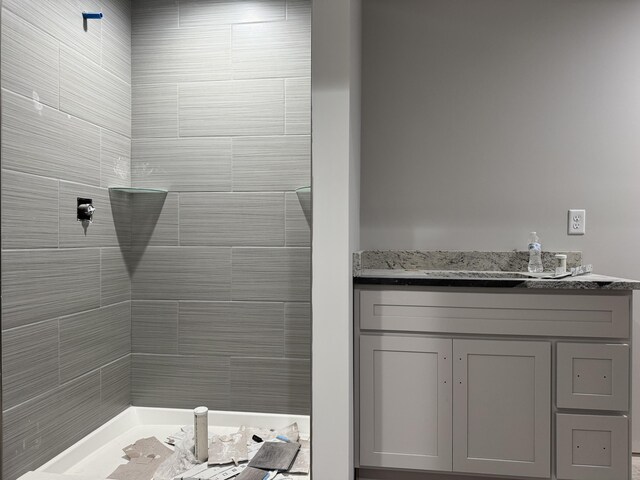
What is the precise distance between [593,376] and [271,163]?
1.62m

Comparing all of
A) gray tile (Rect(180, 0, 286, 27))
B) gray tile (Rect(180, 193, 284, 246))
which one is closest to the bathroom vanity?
gray tile (Rect(180, 193, 284, 246))

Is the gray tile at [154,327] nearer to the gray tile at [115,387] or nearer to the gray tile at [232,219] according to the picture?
the gray tile at [115,387]

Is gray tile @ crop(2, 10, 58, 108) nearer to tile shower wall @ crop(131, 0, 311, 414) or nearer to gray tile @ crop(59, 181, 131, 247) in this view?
gray tile @ crop(59, 181, 131, 247)

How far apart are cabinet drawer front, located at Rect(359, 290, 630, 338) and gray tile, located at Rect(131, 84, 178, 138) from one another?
1263 mm

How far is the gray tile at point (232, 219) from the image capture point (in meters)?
2.23

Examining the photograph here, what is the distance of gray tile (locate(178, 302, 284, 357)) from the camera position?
2256mm

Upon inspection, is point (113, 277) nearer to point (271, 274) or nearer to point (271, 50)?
point (271, 274)

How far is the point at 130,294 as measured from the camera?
7.45ft

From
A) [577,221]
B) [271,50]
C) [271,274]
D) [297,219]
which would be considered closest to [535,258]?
[577,221]

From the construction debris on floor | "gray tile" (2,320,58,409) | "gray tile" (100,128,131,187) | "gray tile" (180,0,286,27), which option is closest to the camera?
"gray tile" (2,320,58,409)

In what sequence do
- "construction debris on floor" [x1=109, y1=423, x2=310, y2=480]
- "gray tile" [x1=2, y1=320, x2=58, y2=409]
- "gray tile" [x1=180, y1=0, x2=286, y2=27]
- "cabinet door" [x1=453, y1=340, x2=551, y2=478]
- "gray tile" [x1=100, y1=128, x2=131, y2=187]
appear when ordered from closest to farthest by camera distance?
"gray tile" [x1=2, y1=320, x2=58, y2=409] < "cabinet door" [x1=453, y1=340, x2=551, y2=478] < "construction debris on floor" [x1=109, y1=423, x2=310, y2=480] < "gray tile" [x1=100, y1=128, x2=131, y2=187] < "gray tile" [x1=180, y1=0, x2=286, y2=27]

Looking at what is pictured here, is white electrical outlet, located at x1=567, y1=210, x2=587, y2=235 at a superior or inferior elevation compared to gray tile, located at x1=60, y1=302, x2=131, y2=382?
superior

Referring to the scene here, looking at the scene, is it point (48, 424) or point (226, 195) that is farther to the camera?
point (226, 195)

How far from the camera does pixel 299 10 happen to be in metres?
2.18
